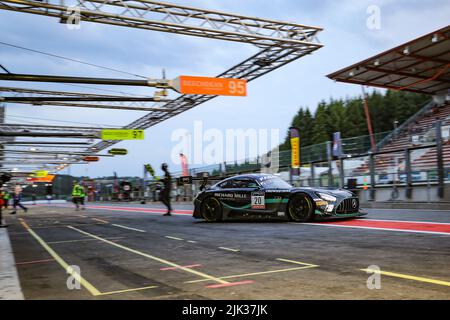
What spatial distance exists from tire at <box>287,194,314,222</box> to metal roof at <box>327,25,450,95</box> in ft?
55.7

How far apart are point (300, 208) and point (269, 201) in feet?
2.95

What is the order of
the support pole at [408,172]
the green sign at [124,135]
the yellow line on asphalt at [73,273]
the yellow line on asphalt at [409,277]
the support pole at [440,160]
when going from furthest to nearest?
the green sign at [124,135], the support pole at [408,172], the support pole at [440,160], the yellow line on asphalt at [73,273], the yellow line on asphalt at [409,277]

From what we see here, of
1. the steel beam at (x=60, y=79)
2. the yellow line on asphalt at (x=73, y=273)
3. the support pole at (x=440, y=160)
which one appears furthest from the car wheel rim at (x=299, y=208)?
the steel beam at (x=60, y=79)

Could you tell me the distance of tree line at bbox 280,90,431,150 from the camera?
285 feet

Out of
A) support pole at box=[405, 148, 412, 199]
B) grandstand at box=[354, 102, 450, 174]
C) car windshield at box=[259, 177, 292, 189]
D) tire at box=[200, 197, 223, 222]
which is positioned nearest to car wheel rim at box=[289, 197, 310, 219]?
car windshield at box=[259, 177, 292, 189]

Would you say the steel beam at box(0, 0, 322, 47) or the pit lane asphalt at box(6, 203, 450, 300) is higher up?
the steel beam at box(0, 0, 322, 47)

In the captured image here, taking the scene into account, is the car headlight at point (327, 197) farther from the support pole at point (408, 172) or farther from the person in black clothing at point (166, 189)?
the support pole at point (408, 172)

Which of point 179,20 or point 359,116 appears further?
point 359,116

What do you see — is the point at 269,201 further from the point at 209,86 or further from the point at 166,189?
the point at 209,86

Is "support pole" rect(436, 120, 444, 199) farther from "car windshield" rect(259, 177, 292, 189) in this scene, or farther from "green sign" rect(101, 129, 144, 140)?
"green sign" rect(101, 129, 144, 140)

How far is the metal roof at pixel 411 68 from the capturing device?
82.0 ft

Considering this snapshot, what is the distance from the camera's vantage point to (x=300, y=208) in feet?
36.1

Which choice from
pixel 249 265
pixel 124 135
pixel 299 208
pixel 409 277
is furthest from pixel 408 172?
pixel 124 135

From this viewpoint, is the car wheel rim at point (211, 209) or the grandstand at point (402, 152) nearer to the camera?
the car wheel rim at point (211, 209)
